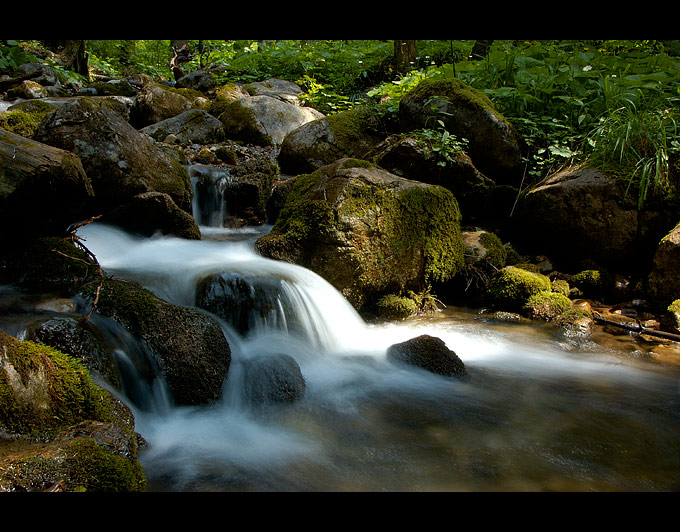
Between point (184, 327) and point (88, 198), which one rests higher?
point (88, 198)

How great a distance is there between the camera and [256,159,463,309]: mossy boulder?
5031 millimetres

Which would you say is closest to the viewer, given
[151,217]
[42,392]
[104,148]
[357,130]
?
[42,392]

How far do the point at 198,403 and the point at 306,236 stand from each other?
240cm

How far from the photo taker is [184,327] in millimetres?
3320

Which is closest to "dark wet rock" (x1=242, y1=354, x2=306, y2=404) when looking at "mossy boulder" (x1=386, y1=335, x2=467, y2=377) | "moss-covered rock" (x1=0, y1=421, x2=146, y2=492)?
"mossy boulder" (x1=386, y1=335, x2=467, y2=377)

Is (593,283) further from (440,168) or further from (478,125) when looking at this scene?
(478,125)

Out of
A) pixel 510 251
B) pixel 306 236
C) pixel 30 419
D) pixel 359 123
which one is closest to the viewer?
pixel 30 419

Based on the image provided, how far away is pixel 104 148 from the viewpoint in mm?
5285

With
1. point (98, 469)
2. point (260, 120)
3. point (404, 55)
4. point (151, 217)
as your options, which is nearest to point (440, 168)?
point (151, 217)

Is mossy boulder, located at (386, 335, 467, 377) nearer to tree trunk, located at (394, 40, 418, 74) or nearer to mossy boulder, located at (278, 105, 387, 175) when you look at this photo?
mossy boulder, located at (278, 105, 387, 175)

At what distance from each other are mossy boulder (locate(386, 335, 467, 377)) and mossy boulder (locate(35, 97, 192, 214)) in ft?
12.5

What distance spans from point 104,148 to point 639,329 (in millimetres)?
6420
